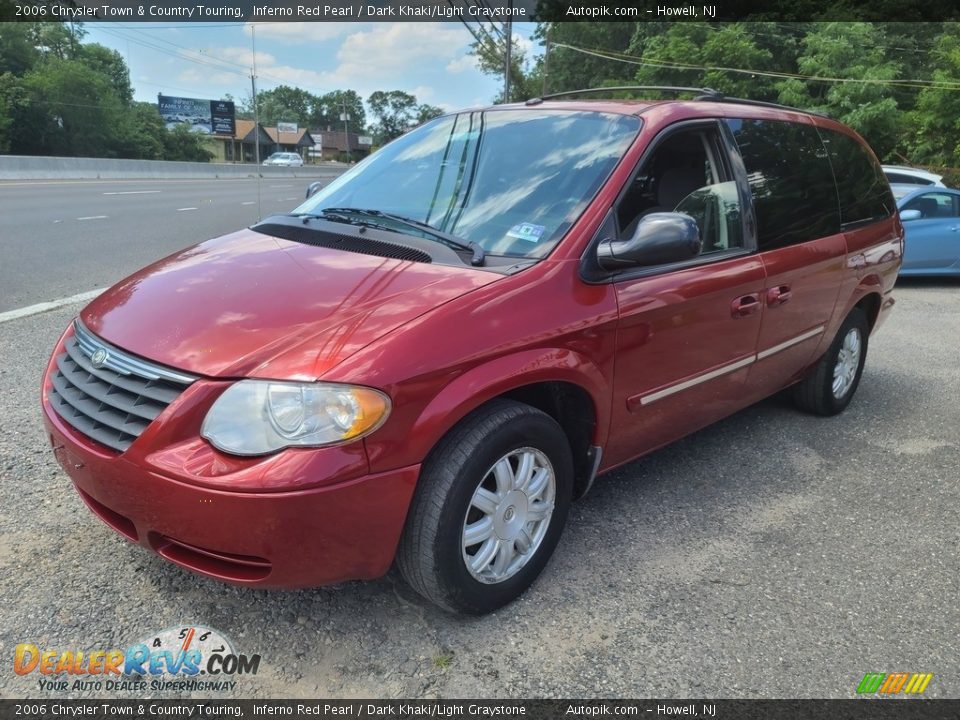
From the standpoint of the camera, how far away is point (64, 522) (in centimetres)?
293

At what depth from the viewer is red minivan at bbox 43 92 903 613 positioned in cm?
207

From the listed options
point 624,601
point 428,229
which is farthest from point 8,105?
point 624,601

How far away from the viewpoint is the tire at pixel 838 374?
176 inches

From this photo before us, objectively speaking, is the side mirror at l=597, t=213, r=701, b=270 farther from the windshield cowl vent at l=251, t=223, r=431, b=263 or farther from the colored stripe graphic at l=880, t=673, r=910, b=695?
the colored stripe graphic at l=880, t=673, r=910, b=695

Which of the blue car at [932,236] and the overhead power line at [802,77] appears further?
the overhead power line at [802,77]

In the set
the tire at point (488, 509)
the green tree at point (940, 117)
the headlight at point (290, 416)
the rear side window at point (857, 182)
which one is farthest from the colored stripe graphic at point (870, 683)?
the green tree at point (940, 117)

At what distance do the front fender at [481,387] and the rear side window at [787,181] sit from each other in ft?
4.69

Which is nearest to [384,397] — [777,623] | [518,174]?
[518,174]

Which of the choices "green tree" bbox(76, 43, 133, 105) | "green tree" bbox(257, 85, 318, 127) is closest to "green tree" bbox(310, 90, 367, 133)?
"green tree" bbox(257, 85, 318, 127)

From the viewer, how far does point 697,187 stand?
11.1ft

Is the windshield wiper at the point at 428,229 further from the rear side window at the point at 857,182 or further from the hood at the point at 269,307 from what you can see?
the rear side window at the point at 857,182

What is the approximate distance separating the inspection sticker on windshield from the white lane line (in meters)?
4.69

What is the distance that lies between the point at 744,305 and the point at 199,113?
241ft

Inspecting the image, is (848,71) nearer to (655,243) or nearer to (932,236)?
(932,236)
